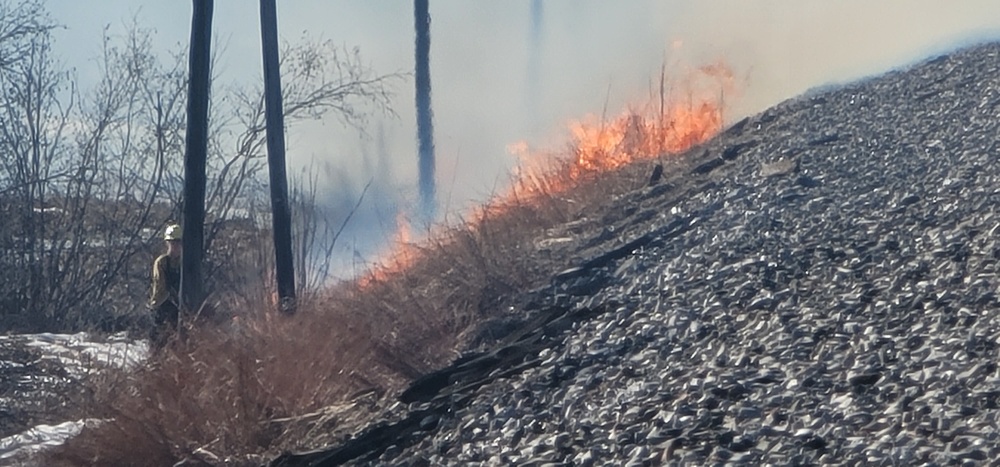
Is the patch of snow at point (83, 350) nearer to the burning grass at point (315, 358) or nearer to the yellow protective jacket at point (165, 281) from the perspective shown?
the yellow protective jacket at point (165, 281)

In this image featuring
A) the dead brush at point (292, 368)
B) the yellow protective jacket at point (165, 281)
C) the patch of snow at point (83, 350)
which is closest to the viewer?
the dead brush at point (292, 368)

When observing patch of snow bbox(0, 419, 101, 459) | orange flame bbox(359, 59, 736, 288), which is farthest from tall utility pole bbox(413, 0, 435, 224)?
patch of snow bbox(0, 419, 101, 459)

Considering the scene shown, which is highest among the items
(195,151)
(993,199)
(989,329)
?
(195,151)

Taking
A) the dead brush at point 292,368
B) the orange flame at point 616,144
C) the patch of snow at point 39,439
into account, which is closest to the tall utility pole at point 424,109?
the orange flame at point 616,144

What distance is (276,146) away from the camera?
1602 centimetres

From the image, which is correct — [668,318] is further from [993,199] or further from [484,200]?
[484,200]

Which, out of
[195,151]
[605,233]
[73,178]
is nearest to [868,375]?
[605,233]

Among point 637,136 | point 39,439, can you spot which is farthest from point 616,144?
point 39,439

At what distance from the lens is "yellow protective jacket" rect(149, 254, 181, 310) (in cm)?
1570

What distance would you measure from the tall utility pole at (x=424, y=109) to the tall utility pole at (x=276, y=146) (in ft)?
25.9

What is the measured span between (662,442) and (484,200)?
1191cm

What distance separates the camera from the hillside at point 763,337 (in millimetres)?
7133

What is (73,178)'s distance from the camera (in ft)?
→ 101

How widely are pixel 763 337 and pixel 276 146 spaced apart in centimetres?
874
